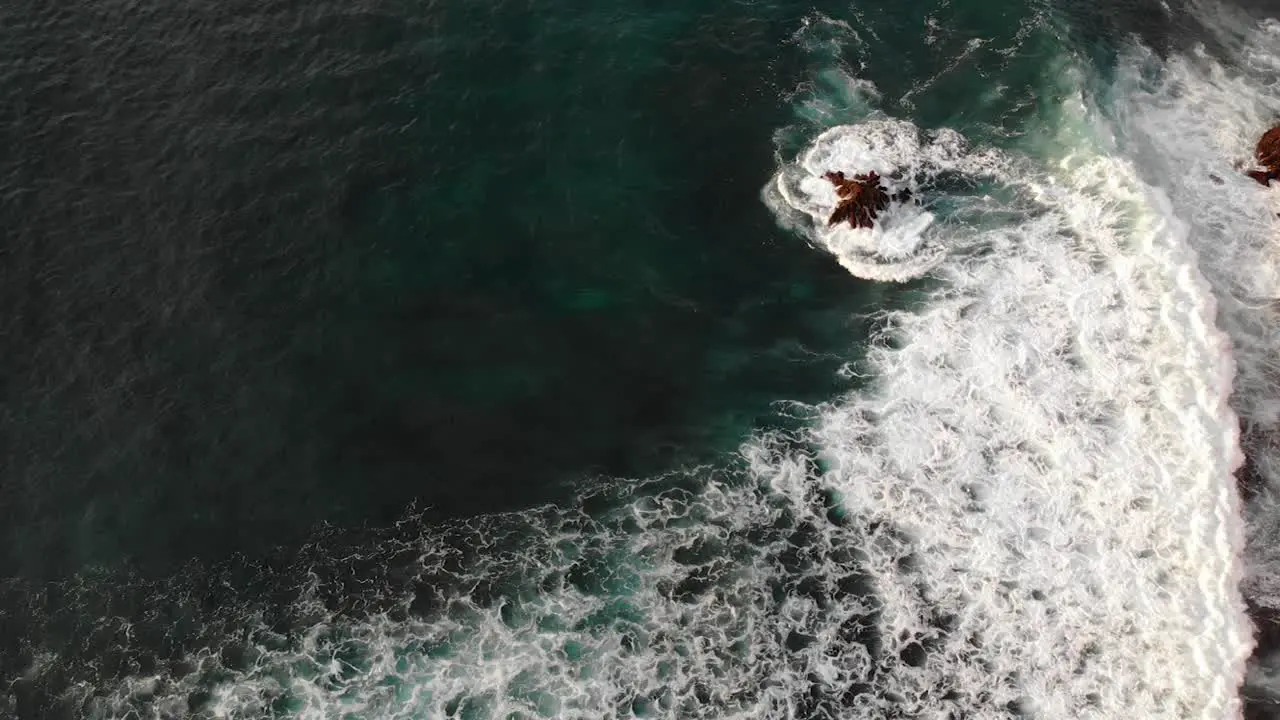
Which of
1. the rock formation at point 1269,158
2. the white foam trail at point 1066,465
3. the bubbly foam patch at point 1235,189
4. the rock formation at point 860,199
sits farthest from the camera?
the rock formation at point 1269,158

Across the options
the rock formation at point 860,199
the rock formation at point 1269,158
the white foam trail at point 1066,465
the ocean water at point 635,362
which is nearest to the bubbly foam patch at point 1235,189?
the ocean water at point 635,362

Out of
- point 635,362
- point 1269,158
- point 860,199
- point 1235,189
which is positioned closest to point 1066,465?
point 860,199

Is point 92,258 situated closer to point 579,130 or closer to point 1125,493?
point 579,130

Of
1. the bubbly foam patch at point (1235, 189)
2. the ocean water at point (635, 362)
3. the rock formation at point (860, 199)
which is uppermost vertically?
the bubbly foam patch at point (1235, 189)

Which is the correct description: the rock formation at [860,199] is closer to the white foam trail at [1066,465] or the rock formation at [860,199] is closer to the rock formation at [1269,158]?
the white foam trail at [1066,465]

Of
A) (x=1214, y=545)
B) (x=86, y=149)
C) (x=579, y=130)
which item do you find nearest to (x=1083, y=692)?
(x=1214, y=545)

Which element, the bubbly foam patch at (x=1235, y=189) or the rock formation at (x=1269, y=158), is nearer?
the bubbly foam patch at (x=1235, y=189)

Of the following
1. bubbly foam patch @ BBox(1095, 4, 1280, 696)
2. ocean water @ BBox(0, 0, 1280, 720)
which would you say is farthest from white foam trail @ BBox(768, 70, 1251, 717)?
bubbly foam patch @ BBox(1095, 4, 1280, 696)

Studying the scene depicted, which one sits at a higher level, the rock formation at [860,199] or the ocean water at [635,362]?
the rock formation at [860,199]

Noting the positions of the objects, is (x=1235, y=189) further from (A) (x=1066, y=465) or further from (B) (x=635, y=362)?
(B) (x=635, y=362)
